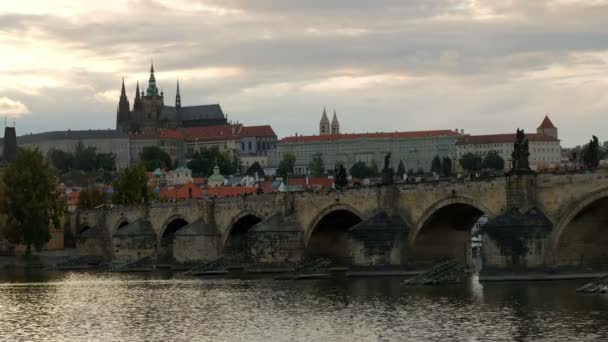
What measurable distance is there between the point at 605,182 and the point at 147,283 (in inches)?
1073

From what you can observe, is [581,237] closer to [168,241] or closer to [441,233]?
[441,233]

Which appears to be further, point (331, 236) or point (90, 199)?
point (90, 199)

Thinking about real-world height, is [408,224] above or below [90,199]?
below

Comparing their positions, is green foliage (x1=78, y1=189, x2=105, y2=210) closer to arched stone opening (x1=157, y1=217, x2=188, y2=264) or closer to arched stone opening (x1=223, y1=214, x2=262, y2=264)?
arched stone opening (x1=157, y1=217, x2=188, y2=264)

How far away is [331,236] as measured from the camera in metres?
71.4

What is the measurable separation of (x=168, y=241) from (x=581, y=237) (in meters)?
41.5

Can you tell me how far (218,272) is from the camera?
71562mm

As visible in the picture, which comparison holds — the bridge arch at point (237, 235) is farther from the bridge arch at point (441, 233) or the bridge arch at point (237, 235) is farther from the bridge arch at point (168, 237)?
the bridge arch at point (441, 233)

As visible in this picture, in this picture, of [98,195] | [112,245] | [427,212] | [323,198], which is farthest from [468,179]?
[98,195]

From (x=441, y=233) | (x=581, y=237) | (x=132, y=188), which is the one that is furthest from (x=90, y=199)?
(x=581, y=237)

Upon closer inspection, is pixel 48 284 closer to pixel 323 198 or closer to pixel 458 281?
→ pixel 323 198

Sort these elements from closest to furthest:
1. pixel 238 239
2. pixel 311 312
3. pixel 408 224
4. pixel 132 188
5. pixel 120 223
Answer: pixel 311 312 < pixel 408 224 < pixel 238 239 < pixel 120 223 < pixel 132 188

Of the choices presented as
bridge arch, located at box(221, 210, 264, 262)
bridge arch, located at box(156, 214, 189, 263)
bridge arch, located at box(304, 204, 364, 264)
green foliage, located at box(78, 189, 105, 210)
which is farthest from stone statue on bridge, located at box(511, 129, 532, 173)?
green foliage, located at box(78, 189, 105, 210)

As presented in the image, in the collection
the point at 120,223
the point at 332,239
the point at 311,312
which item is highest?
the point at 120,223
